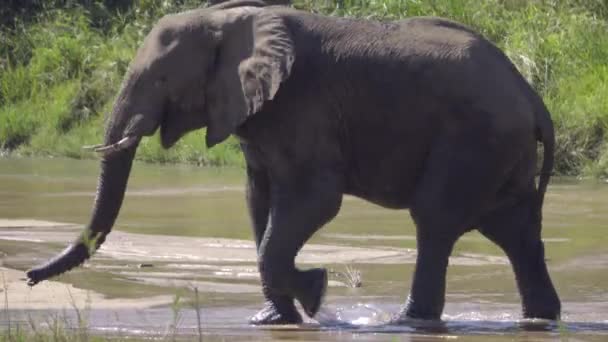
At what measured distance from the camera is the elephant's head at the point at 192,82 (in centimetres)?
873

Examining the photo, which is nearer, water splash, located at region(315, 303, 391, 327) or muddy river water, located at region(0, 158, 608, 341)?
muddy river water, located at region(0, 158, 608, 341)

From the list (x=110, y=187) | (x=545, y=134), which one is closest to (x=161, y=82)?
(x=110, y=187)

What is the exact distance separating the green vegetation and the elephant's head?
8.74m

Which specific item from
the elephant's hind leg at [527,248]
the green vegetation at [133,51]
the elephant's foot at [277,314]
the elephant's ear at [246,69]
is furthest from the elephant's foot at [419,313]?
the green vegetation at [133,51]

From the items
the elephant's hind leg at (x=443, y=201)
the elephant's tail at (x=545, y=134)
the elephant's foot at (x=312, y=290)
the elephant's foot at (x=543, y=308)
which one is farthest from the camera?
the elephant's foot at (x=543, y=308)

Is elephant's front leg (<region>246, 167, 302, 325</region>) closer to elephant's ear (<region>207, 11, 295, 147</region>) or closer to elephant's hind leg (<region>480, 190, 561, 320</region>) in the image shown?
elephant's ear (<region>207, 11, 295, 147</region>)

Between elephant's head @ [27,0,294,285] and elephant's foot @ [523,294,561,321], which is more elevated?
elephant's head @ [27,0,294,285]

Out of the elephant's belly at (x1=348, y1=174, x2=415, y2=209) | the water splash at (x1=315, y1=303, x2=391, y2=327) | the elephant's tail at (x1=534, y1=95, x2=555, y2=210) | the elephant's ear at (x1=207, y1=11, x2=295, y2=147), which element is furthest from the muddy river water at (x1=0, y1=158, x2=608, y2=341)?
the elephant's ear at (x1=207, y1=11, x2=295, y2=147)

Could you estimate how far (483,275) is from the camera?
10664 mm

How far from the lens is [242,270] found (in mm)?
10883

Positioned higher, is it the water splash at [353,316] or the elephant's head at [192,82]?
the elephant's head at [192,82]

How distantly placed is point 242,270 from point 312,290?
2336mm

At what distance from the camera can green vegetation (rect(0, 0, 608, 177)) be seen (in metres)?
18.3

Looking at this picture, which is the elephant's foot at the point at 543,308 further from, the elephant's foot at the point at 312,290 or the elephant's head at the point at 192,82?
the elephant's head at the point at 192,82
